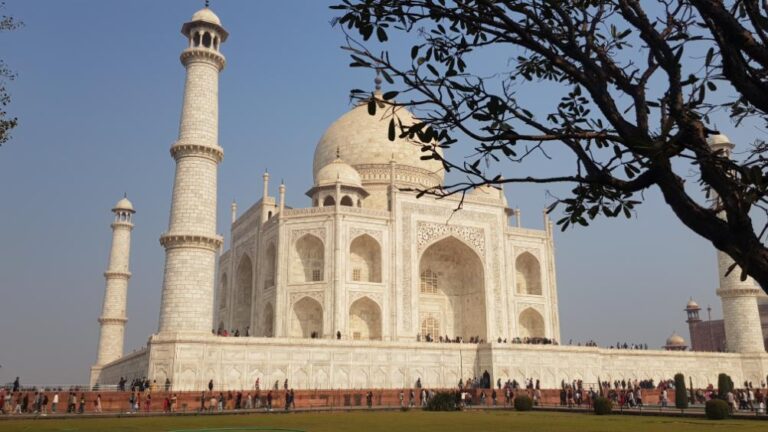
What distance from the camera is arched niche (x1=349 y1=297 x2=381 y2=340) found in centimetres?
2807

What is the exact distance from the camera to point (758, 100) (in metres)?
3.31

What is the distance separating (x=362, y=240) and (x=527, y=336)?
9240mm

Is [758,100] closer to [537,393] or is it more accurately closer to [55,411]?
[55,411]

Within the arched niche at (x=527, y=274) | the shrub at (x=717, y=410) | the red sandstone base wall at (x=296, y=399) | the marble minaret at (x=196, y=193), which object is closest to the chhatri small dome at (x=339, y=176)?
the arched niche at (x=527, y=274)

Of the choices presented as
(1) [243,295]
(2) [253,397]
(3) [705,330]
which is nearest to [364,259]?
(1) [243,295]

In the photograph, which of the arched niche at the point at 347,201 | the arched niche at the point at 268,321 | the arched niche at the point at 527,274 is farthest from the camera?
the arched niche at the point at 527,274

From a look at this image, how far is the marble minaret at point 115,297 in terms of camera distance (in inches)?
1241

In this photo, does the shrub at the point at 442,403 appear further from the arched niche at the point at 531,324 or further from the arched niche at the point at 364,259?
the arched niche at the point at 531,324

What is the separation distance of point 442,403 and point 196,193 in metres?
9.48

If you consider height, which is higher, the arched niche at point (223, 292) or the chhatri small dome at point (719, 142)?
the chhatri small dome at point (719, 142)

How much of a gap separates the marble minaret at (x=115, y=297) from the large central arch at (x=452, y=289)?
14189mm

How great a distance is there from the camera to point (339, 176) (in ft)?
100

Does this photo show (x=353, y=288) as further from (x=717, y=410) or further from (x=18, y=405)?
(x=717, y=410)

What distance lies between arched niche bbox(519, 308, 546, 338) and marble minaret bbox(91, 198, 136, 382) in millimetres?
18737
